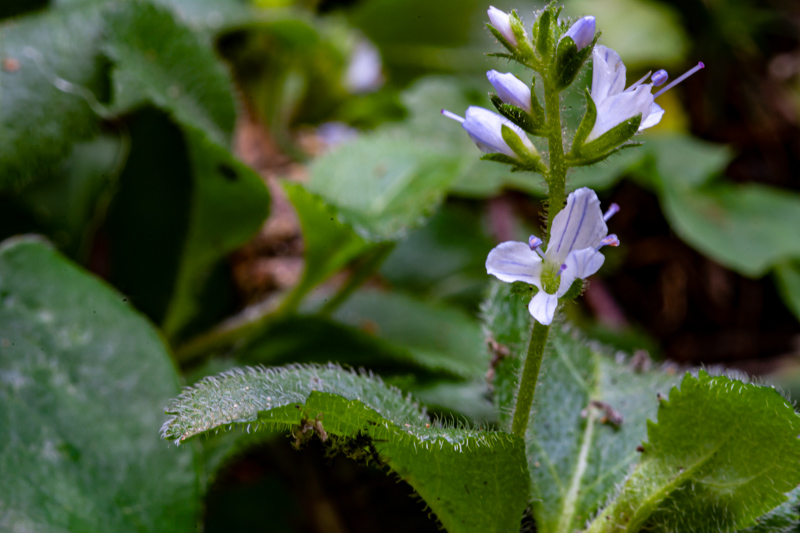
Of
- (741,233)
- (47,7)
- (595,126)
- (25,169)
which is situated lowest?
(741,233)

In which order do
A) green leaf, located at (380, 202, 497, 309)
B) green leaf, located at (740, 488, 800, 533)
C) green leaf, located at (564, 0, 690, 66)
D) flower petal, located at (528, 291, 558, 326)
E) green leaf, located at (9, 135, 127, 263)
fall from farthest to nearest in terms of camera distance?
green leaf, located at (564, 0, 690, 66) → green leaf, located at (380, 202, 497, 309) → green leaf, located at (9, 135, 127, 263) → green leaf, located at (740, 488, 800, 533) → flower petal, located at (528, 291, 558, 326)

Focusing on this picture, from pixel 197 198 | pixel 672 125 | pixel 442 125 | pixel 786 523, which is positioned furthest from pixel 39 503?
pixel 672 125

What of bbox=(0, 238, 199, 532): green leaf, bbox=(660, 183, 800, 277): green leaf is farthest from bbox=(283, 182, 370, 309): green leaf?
bbox=(660, 183, 800, 277): green leaf

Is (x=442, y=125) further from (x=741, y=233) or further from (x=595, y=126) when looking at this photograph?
(x=595, y=126)

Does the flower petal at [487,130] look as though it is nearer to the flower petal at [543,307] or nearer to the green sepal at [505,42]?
the green sepal at [505,42]

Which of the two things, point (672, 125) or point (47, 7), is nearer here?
point (47, 7)

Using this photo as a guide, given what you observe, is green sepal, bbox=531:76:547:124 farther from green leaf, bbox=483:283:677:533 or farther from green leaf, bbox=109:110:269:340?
green leaf, bbox=109:110:269:340

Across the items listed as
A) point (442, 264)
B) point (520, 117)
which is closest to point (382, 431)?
point (520, 117)

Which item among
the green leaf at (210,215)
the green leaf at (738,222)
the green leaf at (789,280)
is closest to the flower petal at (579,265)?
the green leaf at (210,215)
